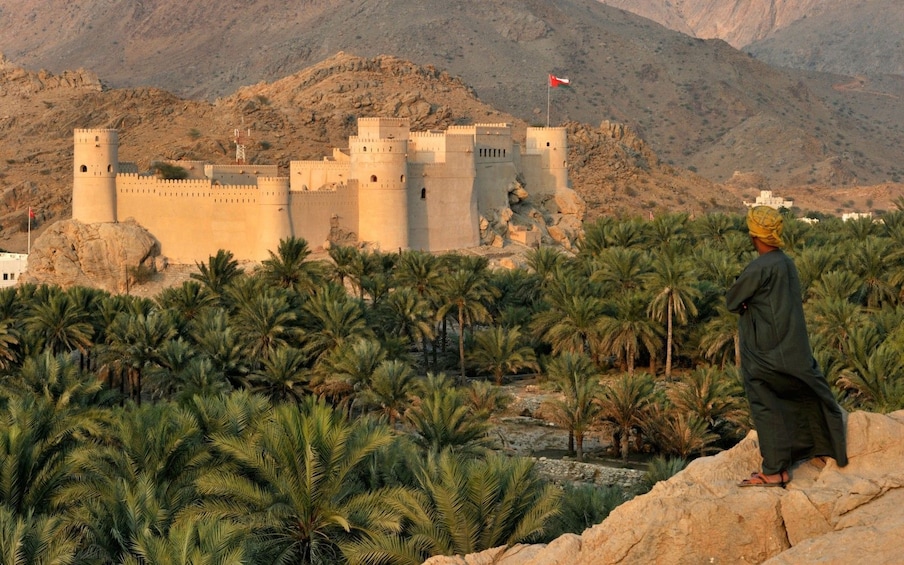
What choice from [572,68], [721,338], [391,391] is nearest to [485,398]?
[391,391]

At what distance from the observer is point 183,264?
44906mm

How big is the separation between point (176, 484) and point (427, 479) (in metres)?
3.44

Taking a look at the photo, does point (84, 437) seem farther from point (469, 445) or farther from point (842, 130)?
point (842, 130)

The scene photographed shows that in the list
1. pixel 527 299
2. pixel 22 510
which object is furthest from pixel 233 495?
pixel 527 299

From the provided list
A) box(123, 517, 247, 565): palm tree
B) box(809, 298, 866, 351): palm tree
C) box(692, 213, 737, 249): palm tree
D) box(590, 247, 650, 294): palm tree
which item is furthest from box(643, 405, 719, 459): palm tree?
box(692, 213, 737, 249): palm tree

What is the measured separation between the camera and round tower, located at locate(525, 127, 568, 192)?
2173 inches

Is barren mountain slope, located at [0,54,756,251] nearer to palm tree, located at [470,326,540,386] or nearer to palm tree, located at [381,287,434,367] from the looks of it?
palm tree, located at [470,326,540,386]

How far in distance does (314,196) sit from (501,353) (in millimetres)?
14389

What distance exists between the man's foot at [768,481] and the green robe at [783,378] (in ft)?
0.12

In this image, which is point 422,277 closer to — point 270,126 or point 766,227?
point 766,227

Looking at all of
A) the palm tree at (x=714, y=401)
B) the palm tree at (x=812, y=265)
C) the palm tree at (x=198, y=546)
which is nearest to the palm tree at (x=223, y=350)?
the palm tree at (x=714, y=401)

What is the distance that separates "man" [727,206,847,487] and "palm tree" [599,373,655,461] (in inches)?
691

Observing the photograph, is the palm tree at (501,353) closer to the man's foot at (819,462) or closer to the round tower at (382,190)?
the round tower at (382,190)

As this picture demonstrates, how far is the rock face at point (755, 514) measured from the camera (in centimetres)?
734
